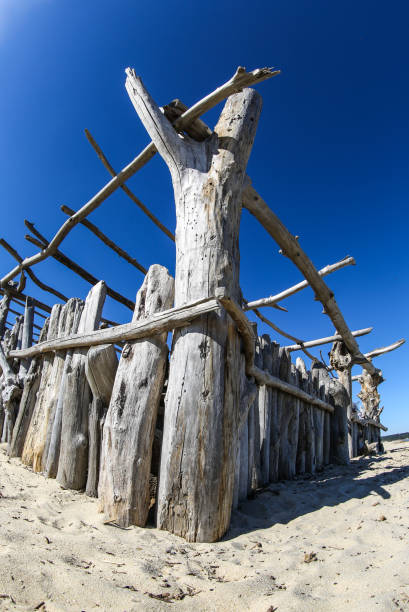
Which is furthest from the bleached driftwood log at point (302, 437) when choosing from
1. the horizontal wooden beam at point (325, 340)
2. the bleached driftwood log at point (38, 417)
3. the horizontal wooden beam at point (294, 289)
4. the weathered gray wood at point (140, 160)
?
the weathered gray wood at point (140, 160)

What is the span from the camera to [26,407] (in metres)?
3.94

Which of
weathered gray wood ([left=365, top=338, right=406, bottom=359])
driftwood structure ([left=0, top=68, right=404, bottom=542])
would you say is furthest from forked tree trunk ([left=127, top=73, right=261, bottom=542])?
weathered gray wood ([left=365, top=338, right=406, bottom=359])

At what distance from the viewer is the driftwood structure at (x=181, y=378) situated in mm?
2328

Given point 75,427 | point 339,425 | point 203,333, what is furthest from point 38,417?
point 339,425

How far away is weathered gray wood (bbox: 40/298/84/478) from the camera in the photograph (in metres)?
3.18

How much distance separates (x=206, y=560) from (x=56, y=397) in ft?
7.04

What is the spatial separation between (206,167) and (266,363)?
2.17m

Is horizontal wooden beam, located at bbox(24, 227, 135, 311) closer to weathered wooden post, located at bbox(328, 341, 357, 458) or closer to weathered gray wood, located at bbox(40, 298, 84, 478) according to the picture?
weathered gray wood, located at bbox(40, 298, 84, 478)

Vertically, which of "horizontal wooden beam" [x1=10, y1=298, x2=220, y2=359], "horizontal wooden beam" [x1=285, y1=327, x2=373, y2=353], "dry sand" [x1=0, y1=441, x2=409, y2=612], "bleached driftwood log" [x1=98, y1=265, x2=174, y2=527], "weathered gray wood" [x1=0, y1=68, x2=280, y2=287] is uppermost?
"weathered gray wood" [x1=0, y1=68, x2=280, y2=287]

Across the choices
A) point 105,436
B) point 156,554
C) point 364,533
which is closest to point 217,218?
point 105,436

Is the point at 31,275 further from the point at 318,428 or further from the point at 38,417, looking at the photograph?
the point at 318,428

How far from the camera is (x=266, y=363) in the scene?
13.3ft

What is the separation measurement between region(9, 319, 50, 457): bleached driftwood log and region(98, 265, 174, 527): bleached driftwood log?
5.79 feet

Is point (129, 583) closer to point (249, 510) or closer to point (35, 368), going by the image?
point (249, 510)
